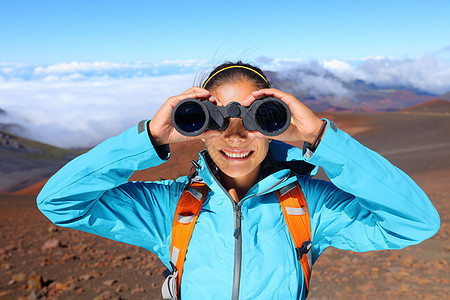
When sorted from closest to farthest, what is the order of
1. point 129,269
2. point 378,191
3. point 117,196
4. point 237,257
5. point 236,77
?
point 378,191 → point 237,257 → point 117,196 → point 236,77 → point 129,269

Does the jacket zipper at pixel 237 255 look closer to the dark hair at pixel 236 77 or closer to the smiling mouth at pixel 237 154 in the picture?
the smiling mouth at pixel 237 154

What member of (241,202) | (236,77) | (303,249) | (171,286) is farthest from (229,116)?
(171,286)

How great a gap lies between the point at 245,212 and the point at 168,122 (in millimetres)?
531

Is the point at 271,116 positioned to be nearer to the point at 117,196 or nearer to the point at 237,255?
the point at 237,255

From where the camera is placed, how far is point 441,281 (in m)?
4.02

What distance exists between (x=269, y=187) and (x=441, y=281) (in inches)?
143

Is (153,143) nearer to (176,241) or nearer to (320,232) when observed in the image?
(176,241)

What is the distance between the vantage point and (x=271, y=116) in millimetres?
1543

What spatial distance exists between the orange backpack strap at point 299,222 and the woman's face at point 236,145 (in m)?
0.20

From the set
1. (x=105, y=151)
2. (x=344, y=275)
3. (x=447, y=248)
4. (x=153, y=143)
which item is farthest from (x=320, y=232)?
(x=447, y=248)

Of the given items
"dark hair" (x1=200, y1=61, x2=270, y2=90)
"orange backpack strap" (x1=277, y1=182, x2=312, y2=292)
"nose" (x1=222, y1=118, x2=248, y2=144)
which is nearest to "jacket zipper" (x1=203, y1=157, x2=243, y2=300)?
"orange backpack strap" (x1=277, y1=182, x2=312, y2=292)

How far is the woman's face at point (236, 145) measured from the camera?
1632 millimetres

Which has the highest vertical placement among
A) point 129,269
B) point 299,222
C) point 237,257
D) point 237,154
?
point 237,154

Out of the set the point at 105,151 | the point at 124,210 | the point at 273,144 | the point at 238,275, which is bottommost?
the point at 238,275
